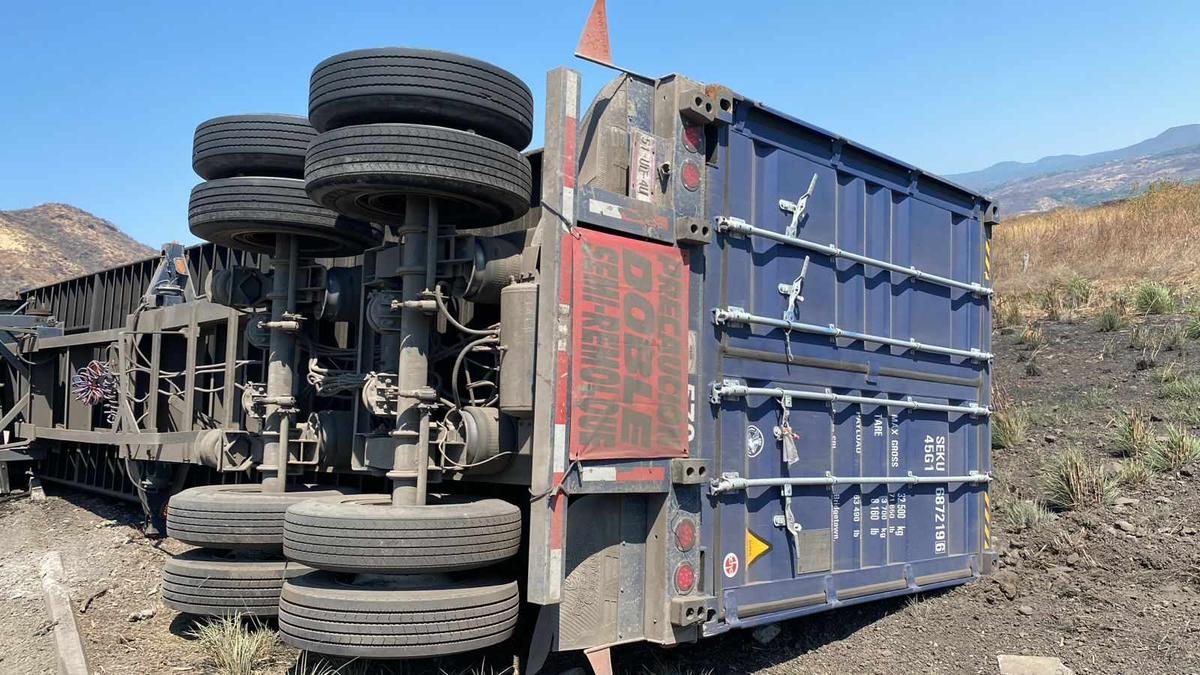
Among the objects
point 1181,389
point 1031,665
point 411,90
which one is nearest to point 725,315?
point 411,90

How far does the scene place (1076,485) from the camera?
821cm

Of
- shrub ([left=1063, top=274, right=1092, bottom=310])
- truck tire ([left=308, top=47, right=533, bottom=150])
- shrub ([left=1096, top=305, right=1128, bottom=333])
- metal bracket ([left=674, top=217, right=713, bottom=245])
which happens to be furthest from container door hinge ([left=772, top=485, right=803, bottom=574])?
shrub ([left=1063, top=274, right=1092, bottom=310])

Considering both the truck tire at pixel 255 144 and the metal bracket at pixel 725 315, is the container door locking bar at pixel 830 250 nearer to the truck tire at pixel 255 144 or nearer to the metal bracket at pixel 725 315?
the metal bracket at pixel 725 315

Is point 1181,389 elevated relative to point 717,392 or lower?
A: elevated

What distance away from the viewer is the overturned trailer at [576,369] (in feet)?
15.9

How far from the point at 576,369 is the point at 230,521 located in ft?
9.17

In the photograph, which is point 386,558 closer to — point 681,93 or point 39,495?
point 681,93

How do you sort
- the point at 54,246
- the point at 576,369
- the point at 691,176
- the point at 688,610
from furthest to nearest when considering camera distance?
1. the point at 54,246
2. the point at 691,176
3. the point at 688,610
4. the point at 576,369

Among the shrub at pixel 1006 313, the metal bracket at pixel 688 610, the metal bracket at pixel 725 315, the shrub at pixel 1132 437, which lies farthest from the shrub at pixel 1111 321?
the metal bracket at pixel 688 610

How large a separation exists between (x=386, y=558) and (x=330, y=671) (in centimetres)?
99

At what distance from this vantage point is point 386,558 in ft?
15.6

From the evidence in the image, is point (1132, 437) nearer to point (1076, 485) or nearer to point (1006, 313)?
point (1076, 485)

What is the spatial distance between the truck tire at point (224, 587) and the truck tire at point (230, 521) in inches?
5.9

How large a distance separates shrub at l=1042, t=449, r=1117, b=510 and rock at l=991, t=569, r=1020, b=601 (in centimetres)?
Result: 110
